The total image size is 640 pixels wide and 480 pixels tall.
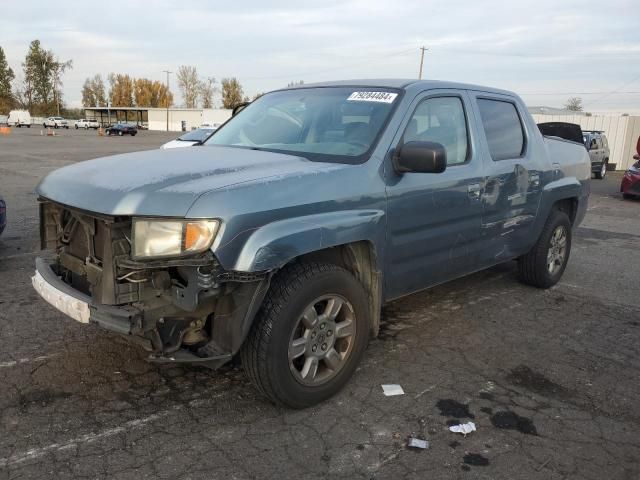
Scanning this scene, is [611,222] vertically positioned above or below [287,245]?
below

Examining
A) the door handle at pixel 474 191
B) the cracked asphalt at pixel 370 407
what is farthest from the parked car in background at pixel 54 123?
the door handle at pixel 474 191

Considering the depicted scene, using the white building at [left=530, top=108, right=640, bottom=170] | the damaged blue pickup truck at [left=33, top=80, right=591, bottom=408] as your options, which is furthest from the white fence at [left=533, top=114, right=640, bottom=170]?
the damaged blue pickup truck at [left=33, top=80, right=591, bottom=408]

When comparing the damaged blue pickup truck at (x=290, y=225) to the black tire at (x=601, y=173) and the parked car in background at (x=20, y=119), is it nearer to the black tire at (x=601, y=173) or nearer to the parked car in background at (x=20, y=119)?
the black tire at (x=601, y=173)

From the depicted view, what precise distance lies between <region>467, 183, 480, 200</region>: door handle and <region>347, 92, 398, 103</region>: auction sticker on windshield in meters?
0.89

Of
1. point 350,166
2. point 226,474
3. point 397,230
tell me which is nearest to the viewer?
point 226,474

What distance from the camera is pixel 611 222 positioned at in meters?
10.6

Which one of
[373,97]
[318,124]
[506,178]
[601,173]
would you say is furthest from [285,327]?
[601,173]

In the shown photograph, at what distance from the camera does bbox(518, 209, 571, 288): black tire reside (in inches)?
213

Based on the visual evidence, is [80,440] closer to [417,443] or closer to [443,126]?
[417,443]

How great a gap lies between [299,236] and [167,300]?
2.41ft

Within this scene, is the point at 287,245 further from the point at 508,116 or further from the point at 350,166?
the point at 508,116

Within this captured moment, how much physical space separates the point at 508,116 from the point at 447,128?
3.56 ft

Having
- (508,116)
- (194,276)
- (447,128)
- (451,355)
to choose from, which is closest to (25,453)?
(194,276)

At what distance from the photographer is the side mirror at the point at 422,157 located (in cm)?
332
